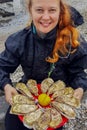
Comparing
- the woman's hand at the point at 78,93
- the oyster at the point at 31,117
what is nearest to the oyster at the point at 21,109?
the oyster at the point at 31,117

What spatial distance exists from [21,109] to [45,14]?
1.53 ft

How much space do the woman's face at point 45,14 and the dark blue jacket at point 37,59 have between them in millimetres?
59

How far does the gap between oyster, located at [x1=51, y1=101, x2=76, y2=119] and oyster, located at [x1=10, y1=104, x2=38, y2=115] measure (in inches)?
4.2

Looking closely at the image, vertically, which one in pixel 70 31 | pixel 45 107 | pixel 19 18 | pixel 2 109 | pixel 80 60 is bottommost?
pixel 19 18

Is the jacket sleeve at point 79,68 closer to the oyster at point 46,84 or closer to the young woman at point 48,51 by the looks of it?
the young woman at point 48,51

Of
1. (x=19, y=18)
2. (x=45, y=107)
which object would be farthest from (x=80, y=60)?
(x=19, y=18)

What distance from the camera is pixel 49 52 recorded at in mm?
1854

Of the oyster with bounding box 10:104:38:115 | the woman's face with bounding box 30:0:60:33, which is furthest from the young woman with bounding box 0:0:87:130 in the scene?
the oyster with bounding box 10:104:38:115

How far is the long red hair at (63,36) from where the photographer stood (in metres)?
1.83

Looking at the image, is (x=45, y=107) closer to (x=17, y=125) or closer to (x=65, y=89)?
(x=65, y=89)

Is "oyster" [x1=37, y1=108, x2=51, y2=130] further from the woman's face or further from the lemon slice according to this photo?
the woman's face

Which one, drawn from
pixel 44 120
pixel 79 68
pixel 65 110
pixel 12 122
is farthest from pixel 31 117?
pixel 79 68

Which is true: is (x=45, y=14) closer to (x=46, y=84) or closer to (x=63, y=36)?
(x=63, y=36)

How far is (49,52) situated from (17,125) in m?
0.44
